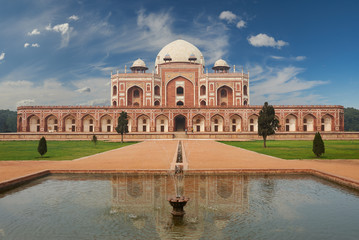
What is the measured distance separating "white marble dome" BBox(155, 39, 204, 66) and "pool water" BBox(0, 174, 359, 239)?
4197 cm

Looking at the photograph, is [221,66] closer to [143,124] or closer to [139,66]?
[139,66]

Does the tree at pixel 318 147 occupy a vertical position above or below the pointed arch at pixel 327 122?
below

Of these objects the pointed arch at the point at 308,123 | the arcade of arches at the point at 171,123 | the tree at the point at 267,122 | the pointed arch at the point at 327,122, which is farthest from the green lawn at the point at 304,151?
the pointed arch at the point at 327,122

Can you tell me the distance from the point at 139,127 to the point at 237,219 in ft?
116

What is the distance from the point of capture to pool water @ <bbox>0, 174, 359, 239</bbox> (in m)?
4.09

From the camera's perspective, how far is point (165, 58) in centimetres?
4716

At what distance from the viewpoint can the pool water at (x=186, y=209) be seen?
409 centimetres

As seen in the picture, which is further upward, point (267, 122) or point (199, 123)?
point (199, 123)

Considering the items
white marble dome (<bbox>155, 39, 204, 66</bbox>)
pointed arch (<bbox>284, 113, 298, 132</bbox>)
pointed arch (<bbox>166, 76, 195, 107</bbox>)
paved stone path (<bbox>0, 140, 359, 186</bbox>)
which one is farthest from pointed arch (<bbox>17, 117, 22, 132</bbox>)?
pointed arch (<bbox>284, 113, 298, 132</bbox>)

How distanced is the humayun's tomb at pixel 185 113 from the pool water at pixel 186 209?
28916mm

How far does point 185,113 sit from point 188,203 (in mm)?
32972

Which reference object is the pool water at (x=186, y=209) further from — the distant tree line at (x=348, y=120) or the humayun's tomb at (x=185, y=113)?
the distant tree line at (x=348, y=120)

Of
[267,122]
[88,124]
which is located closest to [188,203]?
[267,122]

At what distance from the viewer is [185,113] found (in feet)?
126
